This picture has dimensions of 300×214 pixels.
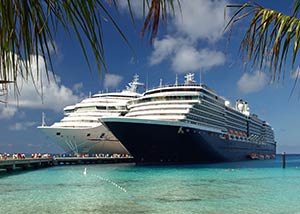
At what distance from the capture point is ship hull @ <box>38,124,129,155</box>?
197 ft

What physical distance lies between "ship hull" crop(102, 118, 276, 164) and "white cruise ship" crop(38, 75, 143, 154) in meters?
13.6

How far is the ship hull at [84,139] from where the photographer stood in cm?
6003

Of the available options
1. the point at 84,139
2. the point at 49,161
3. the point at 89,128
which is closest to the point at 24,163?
the point at 49,161

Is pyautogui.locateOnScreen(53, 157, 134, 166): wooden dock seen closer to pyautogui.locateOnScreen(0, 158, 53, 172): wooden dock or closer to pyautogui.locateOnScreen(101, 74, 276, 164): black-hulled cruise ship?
pyautogui.locateOnScreen(0, 158, 53, 172): wooden dock

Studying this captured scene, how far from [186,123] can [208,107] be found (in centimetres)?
898

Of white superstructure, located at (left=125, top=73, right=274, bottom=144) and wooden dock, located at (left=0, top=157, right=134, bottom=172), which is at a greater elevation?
white superstructure, located at (left=125, top=73, right=274, bottom=144)

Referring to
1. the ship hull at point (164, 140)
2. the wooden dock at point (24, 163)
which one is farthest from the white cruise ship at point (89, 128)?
the ship hull at point (164, 140)

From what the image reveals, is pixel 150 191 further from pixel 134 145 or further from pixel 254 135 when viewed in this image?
pixel 254 135

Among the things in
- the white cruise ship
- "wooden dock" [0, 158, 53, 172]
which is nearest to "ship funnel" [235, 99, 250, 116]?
the white cruise ship

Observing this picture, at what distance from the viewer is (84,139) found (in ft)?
202

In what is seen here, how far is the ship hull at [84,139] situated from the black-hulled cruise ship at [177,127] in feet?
32.5

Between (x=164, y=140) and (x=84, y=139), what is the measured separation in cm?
2053

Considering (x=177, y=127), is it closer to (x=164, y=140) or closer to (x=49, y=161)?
(x=164, y=140)

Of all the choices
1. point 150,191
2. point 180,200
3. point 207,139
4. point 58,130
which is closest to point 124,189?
point 150,191
